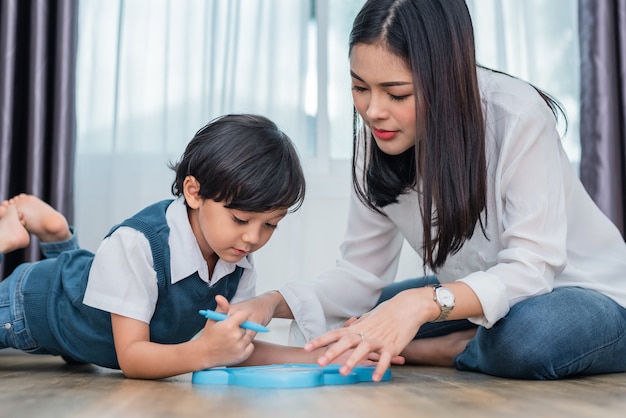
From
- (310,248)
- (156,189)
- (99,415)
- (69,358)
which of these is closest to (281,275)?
(310,248)

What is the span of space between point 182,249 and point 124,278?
0.12 m

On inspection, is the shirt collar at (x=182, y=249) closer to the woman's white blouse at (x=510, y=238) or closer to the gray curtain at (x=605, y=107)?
the woman's white blouse at (x=510, y=238)

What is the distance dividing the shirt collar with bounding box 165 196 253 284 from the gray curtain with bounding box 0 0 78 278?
138 centimetres

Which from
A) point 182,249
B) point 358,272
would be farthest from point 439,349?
point 182,249

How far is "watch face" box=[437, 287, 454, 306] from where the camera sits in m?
1.33

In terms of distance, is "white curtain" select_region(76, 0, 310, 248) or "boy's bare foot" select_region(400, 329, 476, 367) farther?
"white curtain" select_region(76, 0, 310, 248)

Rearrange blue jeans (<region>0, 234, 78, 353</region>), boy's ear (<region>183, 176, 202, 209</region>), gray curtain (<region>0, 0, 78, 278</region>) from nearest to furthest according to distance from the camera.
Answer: boy's ear (<region>183, 176, 202, 209</region>)
blue jeans (<region>0, 234, 78, 353</region>)
gray curtain (<region>0, 0, 78, 278</region>)

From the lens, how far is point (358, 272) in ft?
5.83

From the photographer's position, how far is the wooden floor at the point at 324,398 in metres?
0.98

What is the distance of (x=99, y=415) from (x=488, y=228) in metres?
0.85

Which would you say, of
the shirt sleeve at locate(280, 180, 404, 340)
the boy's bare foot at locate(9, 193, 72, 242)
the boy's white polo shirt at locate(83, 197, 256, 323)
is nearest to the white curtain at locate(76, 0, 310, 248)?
the boy's bare foot at locate(9, 193, 72, 242)

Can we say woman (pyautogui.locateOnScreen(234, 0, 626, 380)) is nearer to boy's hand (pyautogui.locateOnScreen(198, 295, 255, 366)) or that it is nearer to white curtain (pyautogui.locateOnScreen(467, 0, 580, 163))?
boy's hand (pyautogui.locateOnScreen(198, 295, 255, 366))

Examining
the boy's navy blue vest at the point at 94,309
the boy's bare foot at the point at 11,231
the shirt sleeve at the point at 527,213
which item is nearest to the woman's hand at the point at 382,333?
the shirt sleeve at the point at 527,213

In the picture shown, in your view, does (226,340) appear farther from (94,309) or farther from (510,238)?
(510,238)
